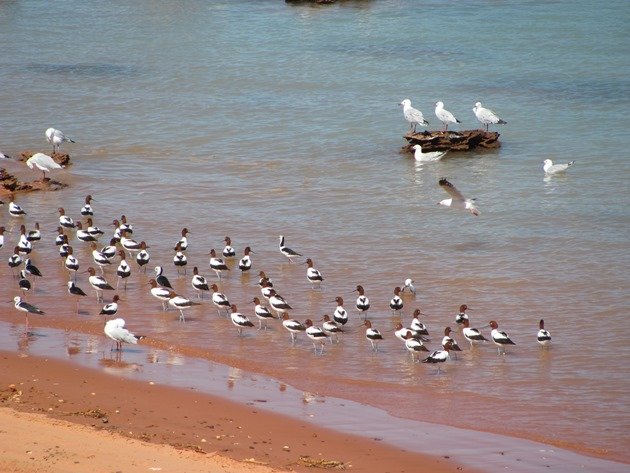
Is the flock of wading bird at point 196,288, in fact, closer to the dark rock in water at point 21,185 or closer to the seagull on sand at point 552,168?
the dark rock in water at point 21,185

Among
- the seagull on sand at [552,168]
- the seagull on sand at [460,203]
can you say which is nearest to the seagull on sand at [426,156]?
the seagull on sand at [552,168]

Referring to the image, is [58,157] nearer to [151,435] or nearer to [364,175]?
[364,175]

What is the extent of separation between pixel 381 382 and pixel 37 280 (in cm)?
655

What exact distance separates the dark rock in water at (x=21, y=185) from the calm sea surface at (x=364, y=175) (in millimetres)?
451

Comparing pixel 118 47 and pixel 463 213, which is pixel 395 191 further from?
pixel 118 47

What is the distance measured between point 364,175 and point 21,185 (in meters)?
7.25

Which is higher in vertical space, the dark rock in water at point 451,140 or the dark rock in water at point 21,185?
the dark rock in water at point 451,140

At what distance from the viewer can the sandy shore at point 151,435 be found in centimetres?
1076

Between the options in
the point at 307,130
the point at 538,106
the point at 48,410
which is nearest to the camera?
the point at 48,410

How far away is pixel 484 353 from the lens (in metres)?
15.6

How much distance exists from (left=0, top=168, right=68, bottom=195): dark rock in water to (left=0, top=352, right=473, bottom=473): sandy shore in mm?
10387

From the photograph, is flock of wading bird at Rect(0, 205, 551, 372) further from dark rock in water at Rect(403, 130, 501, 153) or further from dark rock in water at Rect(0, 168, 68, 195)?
dark rock in water at Rect(403, 130, 501, 153)

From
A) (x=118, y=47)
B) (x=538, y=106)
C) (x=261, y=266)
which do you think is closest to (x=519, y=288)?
(x=261, y=266)

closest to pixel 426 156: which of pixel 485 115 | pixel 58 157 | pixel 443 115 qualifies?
pixel 443 115
